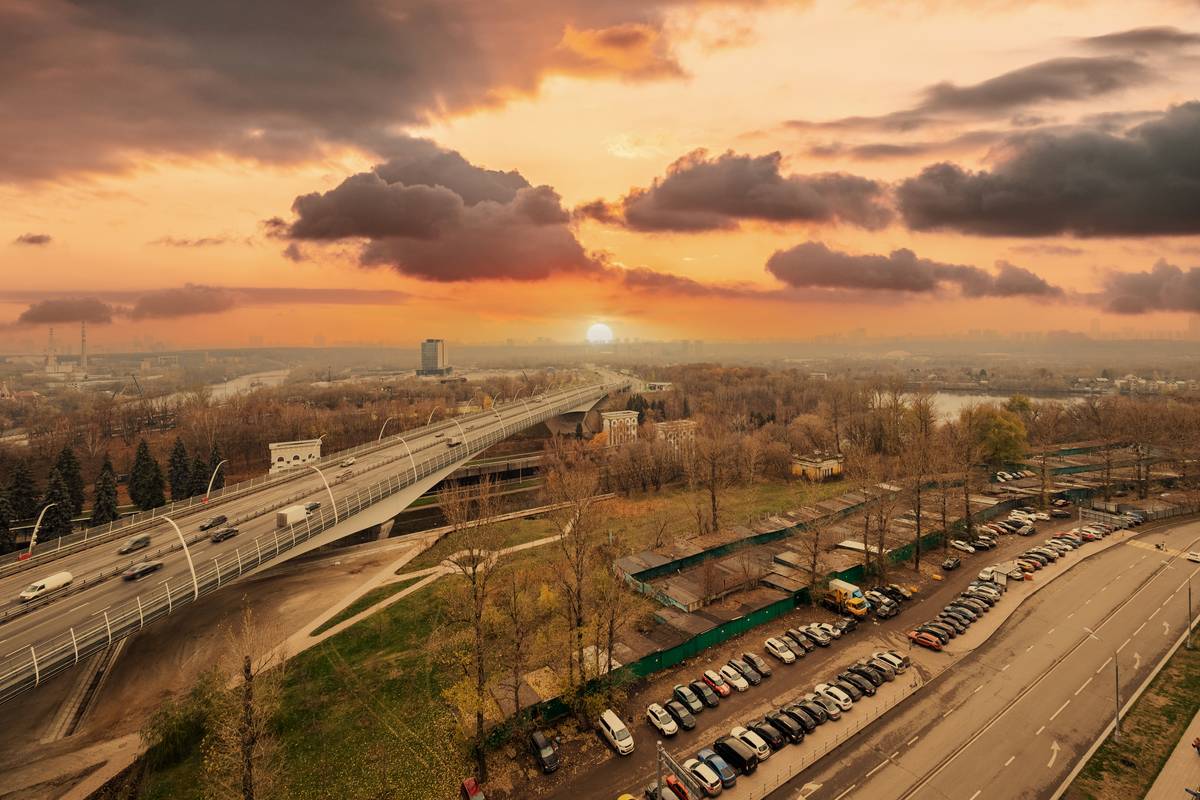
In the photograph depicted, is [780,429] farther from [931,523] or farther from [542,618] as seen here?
[542,618]

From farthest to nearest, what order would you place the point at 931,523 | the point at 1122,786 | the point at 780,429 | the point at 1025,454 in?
the point at 780,429
the point at 1025,454
the point at 931,523
the point at 1122,786

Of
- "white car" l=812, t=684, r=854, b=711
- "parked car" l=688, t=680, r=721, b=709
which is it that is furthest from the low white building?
"white car" l=812, t=684, r=854, b=711

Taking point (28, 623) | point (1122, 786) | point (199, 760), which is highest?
point (28, 623)

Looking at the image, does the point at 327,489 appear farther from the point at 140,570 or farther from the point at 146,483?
the point at 146,483

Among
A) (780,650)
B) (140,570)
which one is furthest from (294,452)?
(780,650)

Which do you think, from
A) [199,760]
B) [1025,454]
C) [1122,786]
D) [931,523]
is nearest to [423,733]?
[199,760]

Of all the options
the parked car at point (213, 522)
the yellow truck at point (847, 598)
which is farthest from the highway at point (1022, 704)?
the parked car at point (213, 522)

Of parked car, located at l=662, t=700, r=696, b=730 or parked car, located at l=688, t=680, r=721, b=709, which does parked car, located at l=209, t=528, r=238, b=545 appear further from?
parked car, located at l=688, t=680, r=721, b=709
